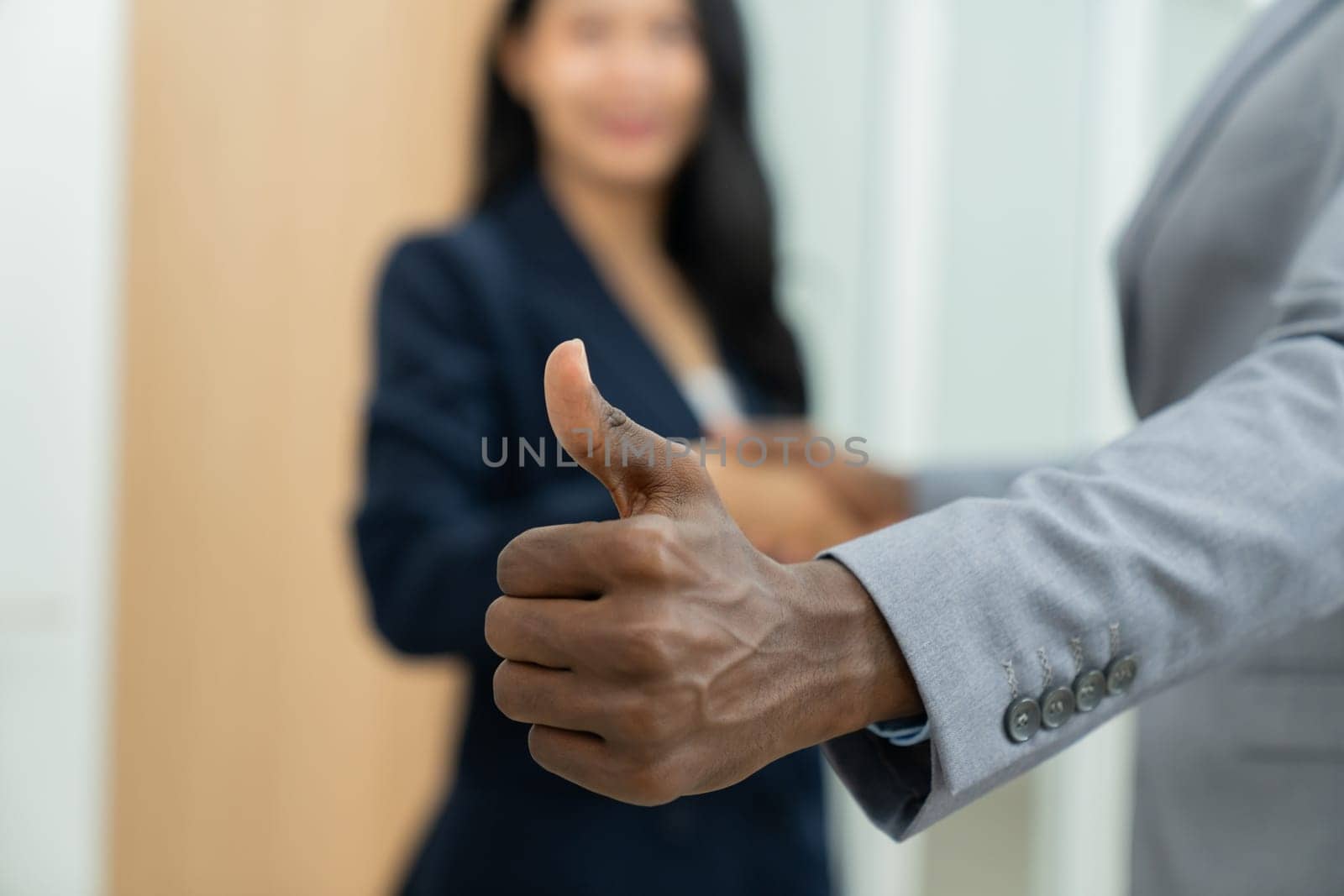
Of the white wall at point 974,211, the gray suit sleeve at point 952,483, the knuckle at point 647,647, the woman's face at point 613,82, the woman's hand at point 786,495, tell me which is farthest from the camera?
the white wall at point 974,211

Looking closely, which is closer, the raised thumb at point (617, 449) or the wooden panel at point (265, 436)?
the raised thumb at point (617, 449)

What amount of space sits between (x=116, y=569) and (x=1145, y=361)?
0.82 m

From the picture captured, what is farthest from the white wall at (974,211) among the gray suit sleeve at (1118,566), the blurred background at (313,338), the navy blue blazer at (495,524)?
the gray suit sleeve at (1118,566)

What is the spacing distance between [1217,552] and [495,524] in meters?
0.21

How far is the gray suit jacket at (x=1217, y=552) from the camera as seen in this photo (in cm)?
23

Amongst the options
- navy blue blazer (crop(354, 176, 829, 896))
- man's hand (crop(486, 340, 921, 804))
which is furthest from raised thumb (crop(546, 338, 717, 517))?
navy blue blazer (crop(354, 176, 829, 896))

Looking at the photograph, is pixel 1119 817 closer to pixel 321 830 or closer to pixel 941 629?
pixel 321 830

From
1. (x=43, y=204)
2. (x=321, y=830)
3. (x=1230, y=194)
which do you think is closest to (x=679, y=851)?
(x=1230, y=194)

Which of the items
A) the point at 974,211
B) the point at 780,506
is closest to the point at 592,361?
the point at 780,506

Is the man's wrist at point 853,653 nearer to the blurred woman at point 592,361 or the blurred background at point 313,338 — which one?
the blurred woman at point 592,361

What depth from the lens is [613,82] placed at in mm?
587

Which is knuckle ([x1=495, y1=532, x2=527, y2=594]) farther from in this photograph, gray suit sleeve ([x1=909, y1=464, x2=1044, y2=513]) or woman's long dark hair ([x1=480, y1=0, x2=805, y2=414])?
woman's long dark hair ([x1=480, y1=0, x2=805, y2=414])

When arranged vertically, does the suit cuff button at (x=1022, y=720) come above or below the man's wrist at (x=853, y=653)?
below

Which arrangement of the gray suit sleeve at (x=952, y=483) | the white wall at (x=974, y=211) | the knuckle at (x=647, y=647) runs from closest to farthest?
the knuckle at (x=647, y=647) < the gray suit sleeve at (x=952, y=483) < the white wall at (x=974, y=211)
